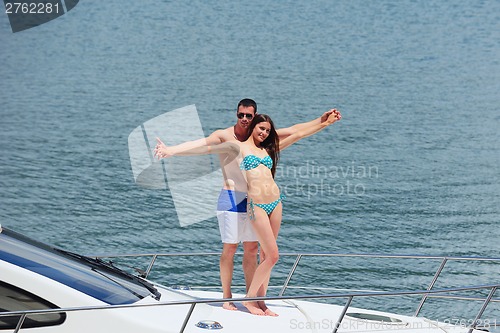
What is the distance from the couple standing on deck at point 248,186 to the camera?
593cm

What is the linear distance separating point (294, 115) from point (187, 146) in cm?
1838

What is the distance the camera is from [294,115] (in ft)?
79.9

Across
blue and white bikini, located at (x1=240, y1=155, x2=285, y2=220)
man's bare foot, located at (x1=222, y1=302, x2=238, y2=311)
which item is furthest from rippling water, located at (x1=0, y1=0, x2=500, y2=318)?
man's bare foot, located at (x1=222, y1=302, x2=238, y2=311)

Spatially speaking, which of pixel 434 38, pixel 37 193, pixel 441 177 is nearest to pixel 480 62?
pixel 434 38

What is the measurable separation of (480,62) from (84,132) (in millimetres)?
16548

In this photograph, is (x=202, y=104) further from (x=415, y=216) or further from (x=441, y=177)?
(x=415, y=216)

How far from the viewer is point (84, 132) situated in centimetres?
2256

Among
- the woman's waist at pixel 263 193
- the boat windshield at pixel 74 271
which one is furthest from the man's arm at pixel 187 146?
the boat windshield at pixel 74 271

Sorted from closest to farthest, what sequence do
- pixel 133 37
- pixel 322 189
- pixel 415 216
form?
pixel 415 216
pixel 322 189
pixel 133 37

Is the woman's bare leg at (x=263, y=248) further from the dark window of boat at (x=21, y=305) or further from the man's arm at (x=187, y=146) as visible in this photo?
the dark window of boat at (x=21, y=305)

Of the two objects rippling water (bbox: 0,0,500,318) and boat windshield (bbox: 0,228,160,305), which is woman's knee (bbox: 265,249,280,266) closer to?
boat windshield (bbox: 0,228,160,305)

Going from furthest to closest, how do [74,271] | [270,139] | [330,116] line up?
[330,116] < [270,139] < [74,271]

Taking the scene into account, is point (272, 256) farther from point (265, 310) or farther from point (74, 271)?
point (74, 271)

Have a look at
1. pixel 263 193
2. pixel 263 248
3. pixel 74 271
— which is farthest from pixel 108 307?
pixel 263 193
